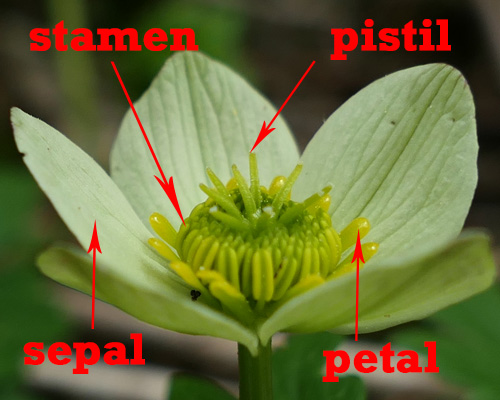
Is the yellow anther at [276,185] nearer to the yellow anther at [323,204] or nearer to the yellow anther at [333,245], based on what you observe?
the yellow anther at [323,204]

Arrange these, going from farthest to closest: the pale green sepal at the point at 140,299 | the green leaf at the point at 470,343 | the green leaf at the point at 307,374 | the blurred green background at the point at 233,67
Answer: the blurred green background at the point at 233,67 < the green leaf at the point at 470,343 < the green leaf at the point at 307,374 < the pale green sepal at the point at 140,299

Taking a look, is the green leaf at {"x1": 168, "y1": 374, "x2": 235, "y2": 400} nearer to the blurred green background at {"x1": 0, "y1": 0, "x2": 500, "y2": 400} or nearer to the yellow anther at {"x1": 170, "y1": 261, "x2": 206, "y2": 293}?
the yellow anther at {"x1": 170, "y1": 261, "x2": 206, "y2": 293}

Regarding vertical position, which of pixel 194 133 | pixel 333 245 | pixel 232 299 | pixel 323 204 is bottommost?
pixel 232 299

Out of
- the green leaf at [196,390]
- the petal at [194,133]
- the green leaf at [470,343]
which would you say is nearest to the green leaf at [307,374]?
the green leaf at [196,390]

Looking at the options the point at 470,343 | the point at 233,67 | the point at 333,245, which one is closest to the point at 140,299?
the point at 333,245

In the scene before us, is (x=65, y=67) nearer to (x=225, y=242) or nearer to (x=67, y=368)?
(x=67, y=368)

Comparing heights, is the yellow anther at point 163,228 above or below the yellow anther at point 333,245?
above

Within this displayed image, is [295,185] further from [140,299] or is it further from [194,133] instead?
[140,299]
